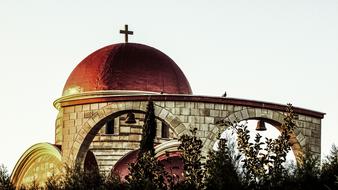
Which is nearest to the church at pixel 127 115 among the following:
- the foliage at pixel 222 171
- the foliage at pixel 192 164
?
the foliage at pixel 192 164

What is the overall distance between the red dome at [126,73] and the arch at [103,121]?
8.67 m

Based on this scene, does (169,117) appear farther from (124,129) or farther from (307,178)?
(124,129)

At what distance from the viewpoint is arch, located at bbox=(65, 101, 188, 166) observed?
30.0 metres

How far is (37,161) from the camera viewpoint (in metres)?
39.5

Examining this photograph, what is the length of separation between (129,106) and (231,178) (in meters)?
6.95

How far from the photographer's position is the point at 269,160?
80.4 ft

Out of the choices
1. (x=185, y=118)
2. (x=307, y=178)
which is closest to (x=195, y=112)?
(x=185, y=118)

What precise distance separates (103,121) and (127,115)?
4.29 metres

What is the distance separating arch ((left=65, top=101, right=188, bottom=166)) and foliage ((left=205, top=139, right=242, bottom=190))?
506cm

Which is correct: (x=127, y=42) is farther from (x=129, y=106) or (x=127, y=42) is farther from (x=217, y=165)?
(x=217, y=165)

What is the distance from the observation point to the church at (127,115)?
30.1 meters

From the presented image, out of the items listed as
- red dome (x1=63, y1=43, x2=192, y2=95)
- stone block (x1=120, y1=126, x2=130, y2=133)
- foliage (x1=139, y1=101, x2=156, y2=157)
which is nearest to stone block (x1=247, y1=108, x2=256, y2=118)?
foliage (x1=139, y1=101, x2=156, y2=157)

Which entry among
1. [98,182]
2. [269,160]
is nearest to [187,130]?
[98,182]

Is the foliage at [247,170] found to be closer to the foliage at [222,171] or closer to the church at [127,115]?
the foliage at [222,171]
